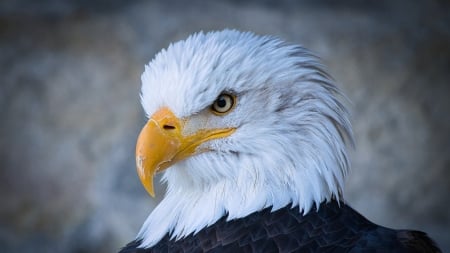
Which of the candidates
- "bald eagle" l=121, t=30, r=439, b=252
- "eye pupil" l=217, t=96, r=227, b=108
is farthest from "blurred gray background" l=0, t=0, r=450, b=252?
"eye pupil" l=217, t=96, r=227, b=108

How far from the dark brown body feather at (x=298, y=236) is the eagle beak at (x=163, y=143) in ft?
0.62

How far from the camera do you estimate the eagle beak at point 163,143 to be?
2.18m

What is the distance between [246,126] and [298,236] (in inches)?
12.6

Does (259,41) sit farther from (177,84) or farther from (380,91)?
(380,91)

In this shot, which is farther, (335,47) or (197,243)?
(335,47)

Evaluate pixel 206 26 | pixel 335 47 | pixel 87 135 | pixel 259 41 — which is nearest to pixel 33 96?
pixel 87 135

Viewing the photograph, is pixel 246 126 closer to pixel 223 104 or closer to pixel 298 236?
pixel 223 104

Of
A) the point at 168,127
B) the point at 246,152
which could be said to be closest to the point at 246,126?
the point at 246,152

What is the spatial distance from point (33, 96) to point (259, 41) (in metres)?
1.73

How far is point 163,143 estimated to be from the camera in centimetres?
222

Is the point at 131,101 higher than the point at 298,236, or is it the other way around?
the point at 131,101

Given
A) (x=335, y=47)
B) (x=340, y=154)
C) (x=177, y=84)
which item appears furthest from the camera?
(x=335, y=47)

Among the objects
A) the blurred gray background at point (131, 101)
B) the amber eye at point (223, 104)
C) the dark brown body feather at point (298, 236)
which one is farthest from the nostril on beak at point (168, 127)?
the blurred gray background at point (131, 101)

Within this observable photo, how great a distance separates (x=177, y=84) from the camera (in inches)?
87.9
